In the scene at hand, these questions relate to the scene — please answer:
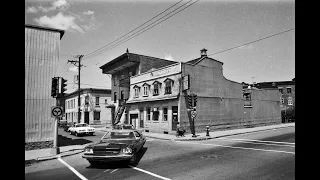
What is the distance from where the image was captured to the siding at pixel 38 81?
14.6 m

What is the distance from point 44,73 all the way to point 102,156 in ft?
32.2

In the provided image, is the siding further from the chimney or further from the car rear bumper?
the chimney

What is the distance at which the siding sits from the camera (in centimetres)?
1462

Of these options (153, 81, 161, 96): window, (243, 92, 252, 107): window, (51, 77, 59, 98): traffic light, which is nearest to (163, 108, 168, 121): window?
(153, 81, 161, 96): window

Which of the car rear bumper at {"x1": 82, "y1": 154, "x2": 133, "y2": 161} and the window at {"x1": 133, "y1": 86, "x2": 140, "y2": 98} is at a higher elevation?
the window at {"x1": 133, "y1": 86, "x2": 140, "y2": 98}

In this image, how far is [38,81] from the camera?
592 inches

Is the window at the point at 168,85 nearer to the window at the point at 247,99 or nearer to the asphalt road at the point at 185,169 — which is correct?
the window at the point at 247,99

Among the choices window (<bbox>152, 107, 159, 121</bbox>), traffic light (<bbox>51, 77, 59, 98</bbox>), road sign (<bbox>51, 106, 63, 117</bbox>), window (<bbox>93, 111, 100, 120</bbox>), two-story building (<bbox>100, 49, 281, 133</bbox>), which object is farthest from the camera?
window (<bbox>93, 111, 100, 120</bbox>)

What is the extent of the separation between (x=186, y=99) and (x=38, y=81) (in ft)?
47.6

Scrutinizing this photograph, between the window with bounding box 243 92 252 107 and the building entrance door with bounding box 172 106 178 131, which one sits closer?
the building entrance door with bounding box 172 106 178 131

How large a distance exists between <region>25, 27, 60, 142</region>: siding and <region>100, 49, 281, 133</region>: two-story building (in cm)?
1273

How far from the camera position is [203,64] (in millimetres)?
25812

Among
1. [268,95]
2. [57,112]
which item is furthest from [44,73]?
[268,95]
